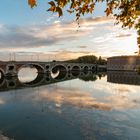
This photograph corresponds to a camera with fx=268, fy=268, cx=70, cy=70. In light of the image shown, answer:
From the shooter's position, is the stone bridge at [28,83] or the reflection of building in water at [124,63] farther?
the reflection of building in water at [124,63]

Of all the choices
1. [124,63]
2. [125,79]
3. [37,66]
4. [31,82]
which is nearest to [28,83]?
[31,82]

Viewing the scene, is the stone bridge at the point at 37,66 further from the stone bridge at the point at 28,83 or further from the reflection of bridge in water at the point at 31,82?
the stone bridge at the point at 28,83

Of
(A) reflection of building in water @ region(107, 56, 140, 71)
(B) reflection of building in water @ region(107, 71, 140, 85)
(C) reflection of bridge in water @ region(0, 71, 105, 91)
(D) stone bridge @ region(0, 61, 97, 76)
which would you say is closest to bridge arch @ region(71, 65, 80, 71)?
(D) stone bridge @ region(0, 61, 97, 76)

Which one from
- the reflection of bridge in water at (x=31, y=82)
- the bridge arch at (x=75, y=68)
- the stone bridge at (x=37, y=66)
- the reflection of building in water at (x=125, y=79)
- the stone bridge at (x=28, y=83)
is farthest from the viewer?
the bridge arch at (x=75, y=68)

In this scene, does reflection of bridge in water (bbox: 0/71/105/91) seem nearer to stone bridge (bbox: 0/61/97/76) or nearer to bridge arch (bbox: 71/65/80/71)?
stone bridge (bbox: 0/61/97/76)

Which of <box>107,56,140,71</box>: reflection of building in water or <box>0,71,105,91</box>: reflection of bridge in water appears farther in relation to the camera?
<box>107,56,140,71</box>: reflection of building in water

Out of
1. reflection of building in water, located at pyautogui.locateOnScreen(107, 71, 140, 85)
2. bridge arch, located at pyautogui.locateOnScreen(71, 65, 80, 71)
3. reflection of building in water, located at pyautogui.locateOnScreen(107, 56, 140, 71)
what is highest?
reflection of building in water, located at pyautogui.locateOnScreen(107, 56, 140, 71)

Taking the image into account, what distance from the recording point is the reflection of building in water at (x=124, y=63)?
151625 millimetres

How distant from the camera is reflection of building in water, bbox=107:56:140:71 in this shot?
152m

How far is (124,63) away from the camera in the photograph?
157625 millimetres

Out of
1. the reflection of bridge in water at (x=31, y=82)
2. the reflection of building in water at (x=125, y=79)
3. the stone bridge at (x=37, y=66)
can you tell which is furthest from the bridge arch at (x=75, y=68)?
the reflection of bridge in water at (x=31, y=82)

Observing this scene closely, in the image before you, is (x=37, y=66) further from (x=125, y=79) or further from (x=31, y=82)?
(x=125, y=79)

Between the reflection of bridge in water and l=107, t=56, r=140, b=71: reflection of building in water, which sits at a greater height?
l=107, t=56, r=140, b=71: reflection of building in water

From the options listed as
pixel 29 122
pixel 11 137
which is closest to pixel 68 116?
pixel 29 122
